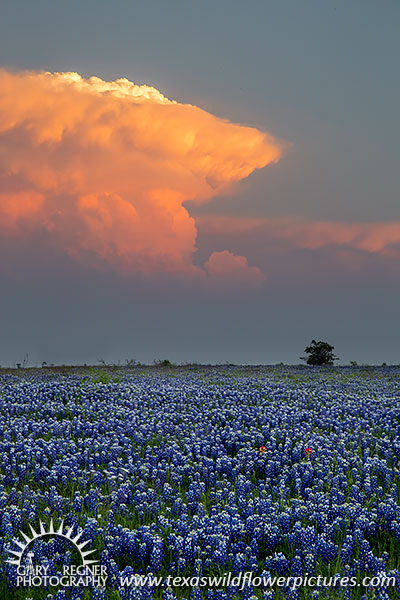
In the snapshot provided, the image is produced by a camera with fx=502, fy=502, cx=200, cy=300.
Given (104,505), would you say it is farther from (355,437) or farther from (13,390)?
(13,390)

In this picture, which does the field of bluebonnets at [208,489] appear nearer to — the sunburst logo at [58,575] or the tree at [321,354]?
the sunburst logo at [58,575]

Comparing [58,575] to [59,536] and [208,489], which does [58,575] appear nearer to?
[59,536]

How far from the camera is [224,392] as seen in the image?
680 inches

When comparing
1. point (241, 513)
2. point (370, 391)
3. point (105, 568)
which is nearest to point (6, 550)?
point (105, 568)

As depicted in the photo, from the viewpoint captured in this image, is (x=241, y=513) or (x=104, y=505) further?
(x=104, y=505)

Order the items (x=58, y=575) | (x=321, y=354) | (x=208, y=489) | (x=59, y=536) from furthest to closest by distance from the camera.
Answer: (x=321, y=354)
(x=208, y=489)
(x=59, y=536)
(x=58, y=575)

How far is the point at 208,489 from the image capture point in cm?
820

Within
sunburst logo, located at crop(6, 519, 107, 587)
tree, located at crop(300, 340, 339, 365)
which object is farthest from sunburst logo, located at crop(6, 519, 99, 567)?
tree, located at crop(300, 340, 339, 365)

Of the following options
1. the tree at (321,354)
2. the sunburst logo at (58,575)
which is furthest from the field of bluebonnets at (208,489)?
the tree at (321,354)

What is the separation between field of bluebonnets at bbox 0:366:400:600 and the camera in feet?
17.9

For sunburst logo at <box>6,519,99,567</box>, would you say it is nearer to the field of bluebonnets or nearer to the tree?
the field of bluebonnets

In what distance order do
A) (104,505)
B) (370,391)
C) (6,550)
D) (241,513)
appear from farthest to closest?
1. (370,391)
2. (104,505)
3. (241,513)
4. (6,550)

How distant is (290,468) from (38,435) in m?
5.81

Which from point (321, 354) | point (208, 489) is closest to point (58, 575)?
point (208, 489)
